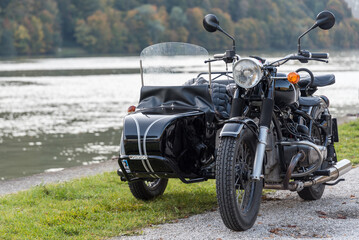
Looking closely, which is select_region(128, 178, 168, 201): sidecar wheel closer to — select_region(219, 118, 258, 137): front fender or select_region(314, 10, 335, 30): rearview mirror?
select_region(219, 118, 258, 137): front fender

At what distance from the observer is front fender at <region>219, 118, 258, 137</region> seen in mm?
4914

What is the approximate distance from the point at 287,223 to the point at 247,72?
1.47 meters

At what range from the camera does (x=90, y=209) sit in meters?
6.18

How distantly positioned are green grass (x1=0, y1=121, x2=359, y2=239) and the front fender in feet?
4.19

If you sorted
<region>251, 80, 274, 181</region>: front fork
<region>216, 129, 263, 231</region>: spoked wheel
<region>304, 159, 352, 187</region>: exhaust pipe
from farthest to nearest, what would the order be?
<region>304, 159, 352, 187</region>: exhaust pipe
<region>251, 80, 274, 181</region>: front fork
<region>216, 129, 263, 231</region>: spoked wheel

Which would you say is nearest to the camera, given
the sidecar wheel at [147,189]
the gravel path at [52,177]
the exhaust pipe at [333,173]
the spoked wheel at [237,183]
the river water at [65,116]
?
the spoked wheel at [237,183]

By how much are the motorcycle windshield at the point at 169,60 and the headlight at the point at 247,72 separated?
49.2 inches

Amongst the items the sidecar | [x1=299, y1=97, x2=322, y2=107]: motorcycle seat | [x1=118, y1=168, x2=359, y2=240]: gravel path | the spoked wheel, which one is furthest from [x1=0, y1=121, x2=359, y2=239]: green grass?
[x1=299, y1=97, x2=322, y2=107]: motorcycle seat

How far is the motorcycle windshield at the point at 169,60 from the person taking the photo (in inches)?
248

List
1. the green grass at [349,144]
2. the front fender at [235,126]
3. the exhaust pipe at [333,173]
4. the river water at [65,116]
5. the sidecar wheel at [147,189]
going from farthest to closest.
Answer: the river water at [65,116] < the green grass at [349,144] < the sidecar wheel at [147,189] < the exhaust pipe at [333,173] < the front fender at [235,126]

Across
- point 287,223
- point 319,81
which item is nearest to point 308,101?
point 319,81

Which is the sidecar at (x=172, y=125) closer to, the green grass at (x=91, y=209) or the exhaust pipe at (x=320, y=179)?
the green grass at (x=91, y=209)

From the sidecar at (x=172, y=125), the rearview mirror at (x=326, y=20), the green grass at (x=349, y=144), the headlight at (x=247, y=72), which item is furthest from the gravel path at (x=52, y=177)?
the rearview mirror at (x=326, y=20)

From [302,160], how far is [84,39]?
9402 cm
